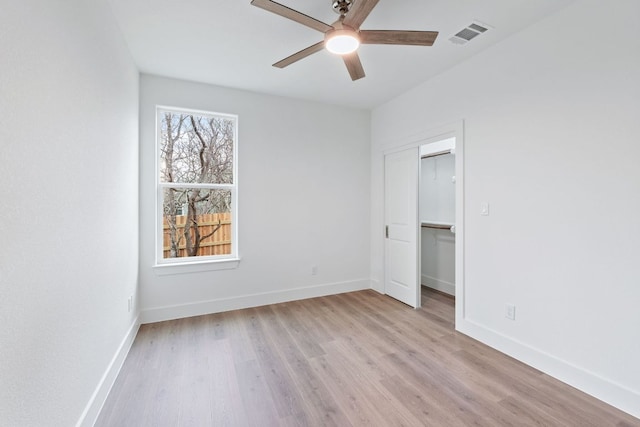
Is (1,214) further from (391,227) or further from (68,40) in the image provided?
(391,227)

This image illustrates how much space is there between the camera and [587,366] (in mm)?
1969

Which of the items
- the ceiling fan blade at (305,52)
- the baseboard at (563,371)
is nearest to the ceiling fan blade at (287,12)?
the ceiling fan blade at (305,52)

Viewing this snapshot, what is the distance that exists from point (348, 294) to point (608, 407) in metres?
2.70

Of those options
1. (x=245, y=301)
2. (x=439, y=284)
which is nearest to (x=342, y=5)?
(x=245, y=301)

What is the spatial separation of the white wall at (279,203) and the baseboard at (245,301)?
0.04ft

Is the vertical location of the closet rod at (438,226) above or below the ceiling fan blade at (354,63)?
below

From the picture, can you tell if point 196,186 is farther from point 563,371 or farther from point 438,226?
point 563,371

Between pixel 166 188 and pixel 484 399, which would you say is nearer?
pixel 484 399

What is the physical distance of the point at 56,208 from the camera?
4.23 feet

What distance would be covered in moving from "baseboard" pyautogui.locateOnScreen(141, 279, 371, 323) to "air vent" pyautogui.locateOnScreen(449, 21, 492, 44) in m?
3.19

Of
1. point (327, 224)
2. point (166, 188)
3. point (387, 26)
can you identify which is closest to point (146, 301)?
point (166, 188)

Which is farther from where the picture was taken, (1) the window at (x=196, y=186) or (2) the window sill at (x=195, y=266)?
(1) the window at (x=196, y=186)

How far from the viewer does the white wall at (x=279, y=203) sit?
124 inches

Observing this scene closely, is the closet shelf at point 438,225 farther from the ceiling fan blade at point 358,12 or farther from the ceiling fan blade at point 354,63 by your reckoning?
the ceiling fan blade at point 358,12
